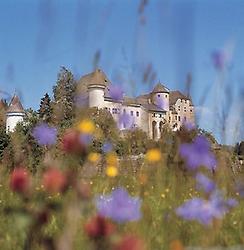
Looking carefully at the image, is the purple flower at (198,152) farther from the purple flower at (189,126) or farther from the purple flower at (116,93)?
the purple flower at (189,126)

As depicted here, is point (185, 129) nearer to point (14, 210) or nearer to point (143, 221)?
point (143, 221)

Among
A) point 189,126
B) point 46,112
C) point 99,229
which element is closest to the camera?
point 99,229

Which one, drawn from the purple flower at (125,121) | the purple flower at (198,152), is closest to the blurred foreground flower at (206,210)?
the purple flower at (198,152)

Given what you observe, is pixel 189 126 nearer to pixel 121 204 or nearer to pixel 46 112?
pixel 121 204

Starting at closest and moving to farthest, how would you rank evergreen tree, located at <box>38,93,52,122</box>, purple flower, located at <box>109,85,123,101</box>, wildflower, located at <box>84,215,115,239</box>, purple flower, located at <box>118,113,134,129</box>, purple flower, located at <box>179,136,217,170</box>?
wildflower, located at <box>84,215,115,239</box> < purple flower, located at <box>179,136,217,170</box> < purple flower, located at <box>109,85,123,101</box> < purple flower, located at <box>118,113,134,129</box> < evergreen tree, located at <box>38,93,52,122</box>

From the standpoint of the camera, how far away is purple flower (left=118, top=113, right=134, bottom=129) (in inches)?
87.6

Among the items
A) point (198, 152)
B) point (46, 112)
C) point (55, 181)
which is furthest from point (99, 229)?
point (46, 112)

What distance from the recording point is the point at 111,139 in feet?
10.0

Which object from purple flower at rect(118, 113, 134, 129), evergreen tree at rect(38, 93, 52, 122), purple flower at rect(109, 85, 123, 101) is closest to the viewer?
purple flower at rect(109, 85, 123, 101)

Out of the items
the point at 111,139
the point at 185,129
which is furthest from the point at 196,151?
the point at 111,139

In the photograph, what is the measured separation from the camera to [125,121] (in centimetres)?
225

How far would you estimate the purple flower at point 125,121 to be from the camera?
87.6 inches

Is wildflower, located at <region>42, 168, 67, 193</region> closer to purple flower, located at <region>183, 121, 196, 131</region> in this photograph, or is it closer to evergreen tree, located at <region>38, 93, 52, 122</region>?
purple flower, located at <region>183, 121, 196, 131</region>

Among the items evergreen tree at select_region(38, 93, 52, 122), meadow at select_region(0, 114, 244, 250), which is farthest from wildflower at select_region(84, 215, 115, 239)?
evergreen tree at select_region(38, 93, 52, 122)
